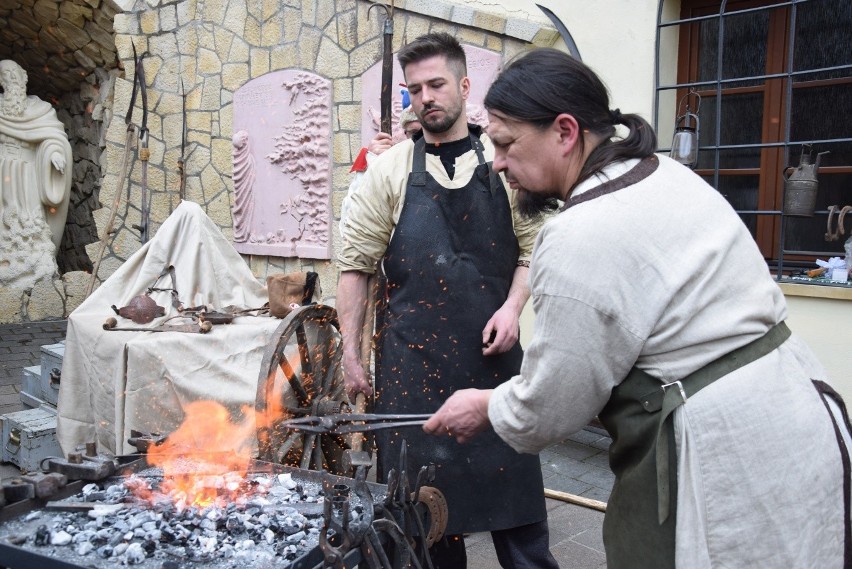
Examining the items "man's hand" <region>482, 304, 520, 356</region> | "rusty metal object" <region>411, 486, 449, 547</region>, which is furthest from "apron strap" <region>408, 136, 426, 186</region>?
"rusty metal object" <region>411, 486, 449, 547</region>

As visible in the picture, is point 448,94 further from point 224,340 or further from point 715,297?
point 224,340

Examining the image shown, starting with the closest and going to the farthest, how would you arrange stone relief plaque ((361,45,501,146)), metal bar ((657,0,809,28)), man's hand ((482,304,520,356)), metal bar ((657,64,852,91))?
man's hand ((482,304,520,356)) < metal bar ((657,64,852,91)) < metal bar ((657,0,809,28)) < stone relief plaque ((361,45,501,146))

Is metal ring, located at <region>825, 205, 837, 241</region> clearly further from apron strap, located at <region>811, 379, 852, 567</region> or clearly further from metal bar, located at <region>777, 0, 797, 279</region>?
apron strap, located at <region>811, 379, 852, 567</region>

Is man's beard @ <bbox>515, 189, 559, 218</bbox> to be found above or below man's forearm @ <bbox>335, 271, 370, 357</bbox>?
above

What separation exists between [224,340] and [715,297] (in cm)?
321

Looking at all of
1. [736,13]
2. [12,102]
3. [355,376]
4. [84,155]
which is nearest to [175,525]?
[355,376]

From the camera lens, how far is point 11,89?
9.84m

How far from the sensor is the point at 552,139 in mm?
1886

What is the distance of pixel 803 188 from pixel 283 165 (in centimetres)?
514

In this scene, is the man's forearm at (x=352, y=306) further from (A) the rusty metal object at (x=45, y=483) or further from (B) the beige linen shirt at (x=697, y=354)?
(B) the beige linen shirt at (x=697, y=354)

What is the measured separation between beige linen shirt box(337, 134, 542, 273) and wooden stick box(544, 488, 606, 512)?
1914 mm

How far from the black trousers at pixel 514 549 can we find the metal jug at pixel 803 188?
2.64 metres

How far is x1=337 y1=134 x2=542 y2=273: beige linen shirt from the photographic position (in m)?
3.13

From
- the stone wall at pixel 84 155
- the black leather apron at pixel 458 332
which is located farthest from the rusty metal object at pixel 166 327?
the stone wall at pixel 84 155
